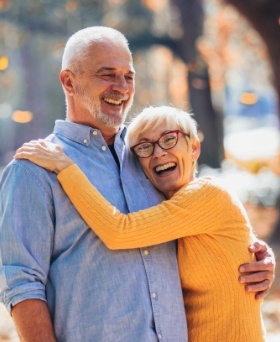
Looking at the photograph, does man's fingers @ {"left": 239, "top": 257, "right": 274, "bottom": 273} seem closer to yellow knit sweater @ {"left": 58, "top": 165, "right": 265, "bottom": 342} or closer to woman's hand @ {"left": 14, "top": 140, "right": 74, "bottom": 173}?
yellow knit sweater @ {"left": 58, "top": 165, "right": 265, "bottom": 342}

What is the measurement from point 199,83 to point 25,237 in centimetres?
1203

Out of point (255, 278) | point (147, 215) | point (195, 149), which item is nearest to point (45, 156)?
point (147, 215)

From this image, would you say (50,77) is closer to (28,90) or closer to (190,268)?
(28,90)

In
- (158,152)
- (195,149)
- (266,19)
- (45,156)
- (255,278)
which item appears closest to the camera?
(45,156)

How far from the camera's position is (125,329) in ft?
8.96

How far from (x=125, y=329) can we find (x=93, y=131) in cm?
84

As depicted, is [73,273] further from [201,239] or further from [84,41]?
[84,41]

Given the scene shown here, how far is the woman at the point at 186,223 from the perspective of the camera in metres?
2.78

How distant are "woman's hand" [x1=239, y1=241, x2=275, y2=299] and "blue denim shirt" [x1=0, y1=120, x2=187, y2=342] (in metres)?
0.28

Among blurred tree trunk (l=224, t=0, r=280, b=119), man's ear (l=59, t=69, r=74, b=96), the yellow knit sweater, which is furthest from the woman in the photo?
blurred tree trunk (l=224, t=0, r=280, b=119)

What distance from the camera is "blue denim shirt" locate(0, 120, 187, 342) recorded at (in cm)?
271

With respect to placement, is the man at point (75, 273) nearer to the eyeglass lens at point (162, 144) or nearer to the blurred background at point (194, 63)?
the eyeglass lens at point (162, 144)

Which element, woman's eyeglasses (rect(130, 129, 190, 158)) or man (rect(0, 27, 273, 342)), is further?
woman's eyeglasses (rect(130, 129, 190, 158))

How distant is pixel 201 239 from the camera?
A: 2947 mm
